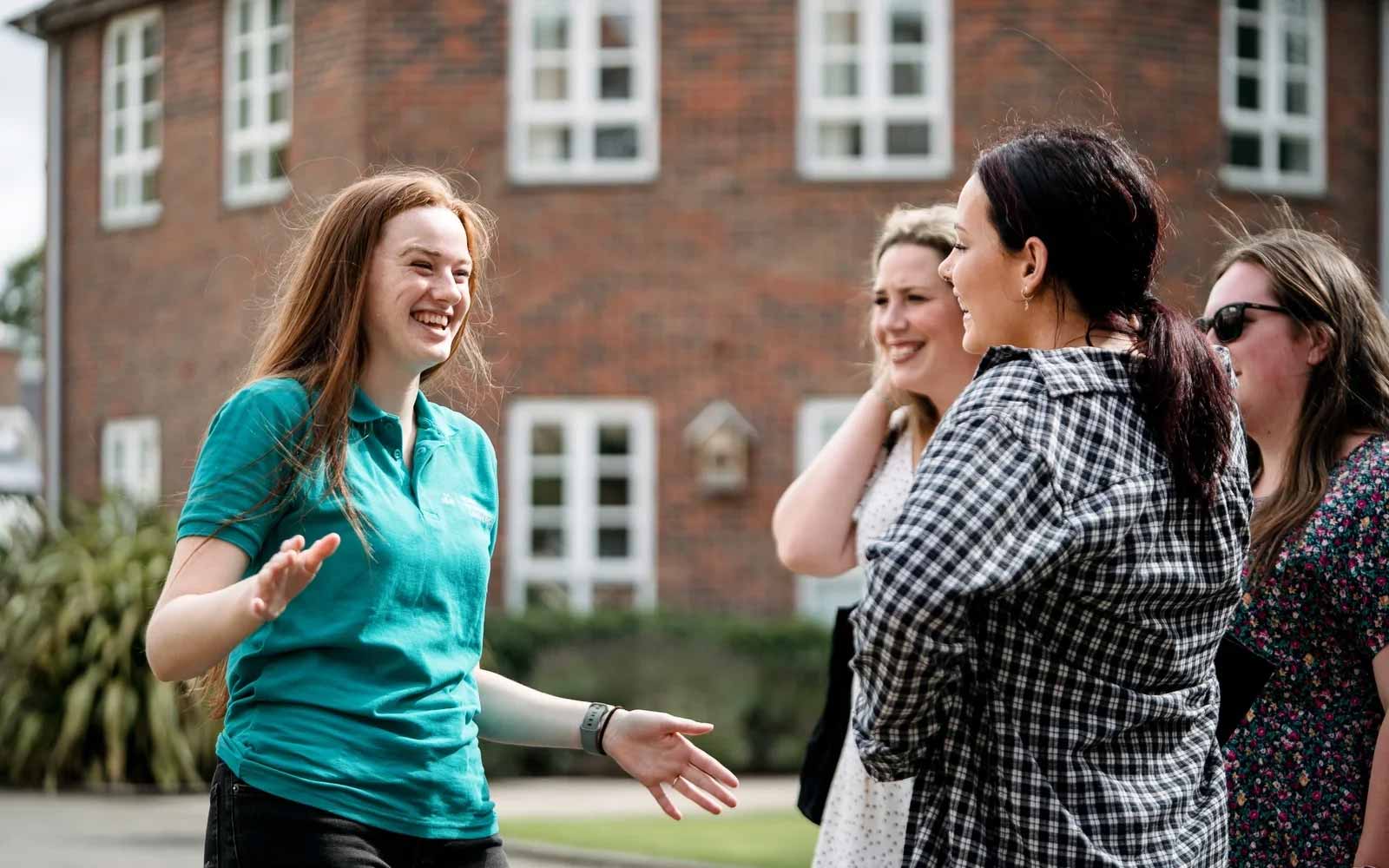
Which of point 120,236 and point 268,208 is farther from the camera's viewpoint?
point 120,236

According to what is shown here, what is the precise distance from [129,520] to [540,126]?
16.4 feet

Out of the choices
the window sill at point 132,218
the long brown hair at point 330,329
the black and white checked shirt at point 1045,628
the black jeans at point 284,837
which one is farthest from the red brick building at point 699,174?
the black and white checked shirt at point 1045,628

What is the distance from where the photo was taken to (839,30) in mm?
15078

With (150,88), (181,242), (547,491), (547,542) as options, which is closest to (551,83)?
(547,491)

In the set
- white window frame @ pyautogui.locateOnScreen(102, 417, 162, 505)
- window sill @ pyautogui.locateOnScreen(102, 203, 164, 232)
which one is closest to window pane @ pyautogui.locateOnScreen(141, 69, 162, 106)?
window sill @ pyautogui.locateOnScreen(102, 203, 164, 232)

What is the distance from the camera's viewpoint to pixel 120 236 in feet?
58.3

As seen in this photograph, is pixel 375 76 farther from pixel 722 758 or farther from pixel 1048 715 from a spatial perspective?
pixel 1048 715

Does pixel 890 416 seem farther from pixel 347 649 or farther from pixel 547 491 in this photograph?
pixel 547 491

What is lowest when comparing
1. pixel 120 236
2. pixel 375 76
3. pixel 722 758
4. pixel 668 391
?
pixel 722 758

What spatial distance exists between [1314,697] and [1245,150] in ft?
44.7

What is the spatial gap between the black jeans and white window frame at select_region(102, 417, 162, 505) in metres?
15.2

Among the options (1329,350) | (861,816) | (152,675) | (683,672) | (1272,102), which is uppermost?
(1272,102)

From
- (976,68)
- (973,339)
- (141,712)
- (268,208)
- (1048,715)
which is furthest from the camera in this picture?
(268,208)

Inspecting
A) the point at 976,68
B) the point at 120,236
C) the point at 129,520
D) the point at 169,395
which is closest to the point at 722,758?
the point at 129,520
